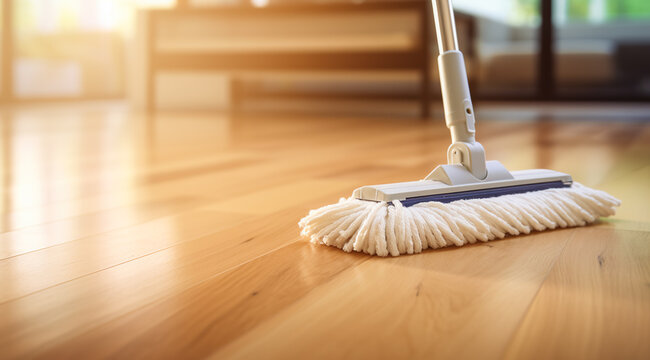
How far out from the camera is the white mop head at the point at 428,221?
0.73m

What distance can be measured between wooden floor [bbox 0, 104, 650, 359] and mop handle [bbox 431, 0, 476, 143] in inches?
5.6

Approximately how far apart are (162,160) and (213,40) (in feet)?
9.41

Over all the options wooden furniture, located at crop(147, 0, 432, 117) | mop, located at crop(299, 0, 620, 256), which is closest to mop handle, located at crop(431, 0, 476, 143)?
mop, located at crop(299, 0, 620, 256)

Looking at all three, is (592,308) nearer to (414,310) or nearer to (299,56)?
(414,310)

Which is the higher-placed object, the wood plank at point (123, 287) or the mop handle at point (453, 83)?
the mop handle at point (453, 83)

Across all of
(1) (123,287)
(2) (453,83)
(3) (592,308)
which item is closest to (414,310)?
(3) (592,308)

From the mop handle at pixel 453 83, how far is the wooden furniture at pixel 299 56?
2956 millimetres

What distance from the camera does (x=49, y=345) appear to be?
0.48 metres

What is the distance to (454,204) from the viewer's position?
2.62ft

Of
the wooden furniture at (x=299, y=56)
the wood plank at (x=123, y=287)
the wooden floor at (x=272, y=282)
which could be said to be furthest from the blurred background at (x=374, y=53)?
the wood plank at (x=123, y=287)

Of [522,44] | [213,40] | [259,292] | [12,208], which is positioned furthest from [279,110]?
[259,292]

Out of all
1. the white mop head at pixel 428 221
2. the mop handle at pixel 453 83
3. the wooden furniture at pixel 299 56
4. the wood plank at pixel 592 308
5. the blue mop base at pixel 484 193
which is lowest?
the wood plank at pixel 592 308

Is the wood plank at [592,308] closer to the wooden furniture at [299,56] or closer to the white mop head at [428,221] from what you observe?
the white mop head at [428,221]

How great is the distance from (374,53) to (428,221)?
3283 mm
